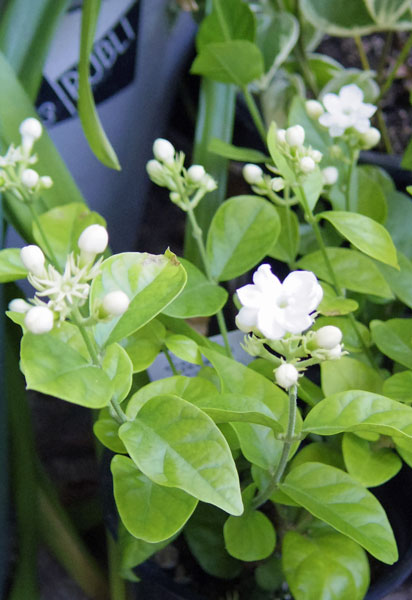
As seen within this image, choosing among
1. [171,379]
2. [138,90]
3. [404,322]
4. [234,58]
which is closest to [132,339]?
[171,379]

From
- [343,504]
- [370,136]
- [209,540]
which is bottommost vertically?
[209,540]

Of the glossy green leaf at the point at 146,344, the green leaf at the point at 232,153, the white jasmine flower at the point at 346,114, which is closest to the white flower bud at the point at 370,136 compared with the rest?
the white jasmine flower at the point at 346,114

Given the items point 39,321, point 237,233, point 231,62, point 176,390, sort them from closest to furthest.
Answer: point 39,321, point 176,390, point 237,233, point 231,62

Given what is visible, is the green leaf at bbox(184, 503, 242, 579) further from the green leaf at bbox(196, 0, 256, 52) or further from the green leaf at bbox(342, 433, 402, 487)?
the green leaf at bbox(196, 0, 256, 52)

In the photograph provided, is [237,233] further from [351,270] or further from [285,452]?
[285,452]

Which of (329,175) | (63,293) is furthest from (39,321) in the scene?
(329,175)

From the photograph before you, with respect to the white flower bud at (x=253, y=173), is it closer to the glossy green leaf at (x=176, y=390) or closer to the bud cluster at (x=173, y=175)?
the bud cluster at (x=173, y=175)

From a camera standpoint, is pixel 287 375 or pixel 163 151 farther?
pixel 163 151
